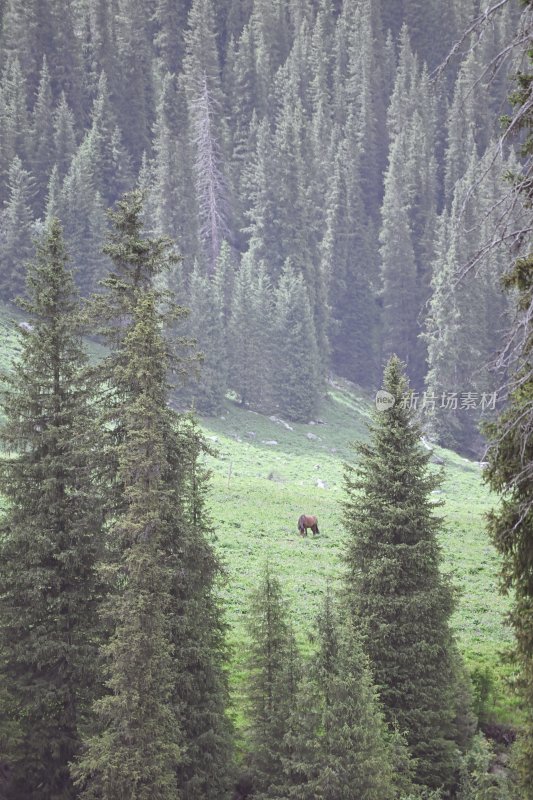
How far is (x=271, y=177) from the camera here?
303 feet

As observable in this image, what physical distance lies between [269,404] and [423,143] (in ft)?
143

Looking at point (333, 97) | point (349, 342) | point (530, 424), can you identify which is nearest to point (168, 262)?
→ point (530, 424)

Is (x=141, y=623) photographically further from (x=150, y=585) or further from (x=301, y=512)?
(x=301, y=512)

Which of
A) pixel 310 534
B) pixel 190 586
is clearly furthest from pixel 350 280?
pixel 190 586

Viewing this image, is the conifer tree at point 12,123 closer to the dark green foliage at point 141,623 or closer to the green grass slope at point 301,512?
the green grass slope at point 301,512

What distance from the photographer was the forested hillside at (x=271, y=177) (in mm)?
79375

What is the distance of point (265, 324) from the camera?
263 ft

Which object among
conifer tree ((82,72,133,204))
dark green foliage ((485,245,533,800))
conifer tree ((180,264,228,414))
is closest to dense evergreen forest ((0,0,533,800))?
dark green foliage ((485,245,533,800))

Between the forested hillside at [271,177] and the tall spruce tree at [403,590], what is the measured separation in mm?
48831

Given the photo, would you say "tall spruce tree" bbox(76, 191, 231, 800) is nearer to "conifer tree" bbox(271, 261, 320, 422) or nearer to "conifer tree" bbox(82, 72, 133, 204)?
"conifer tree" bbox(271, 261, 320, 422)

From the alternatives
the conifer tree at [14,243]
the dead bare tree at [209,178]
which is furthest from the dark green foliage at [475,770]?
the dead bare tree at [209,178]

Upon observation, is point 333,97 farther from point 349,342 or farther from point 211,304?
point 211,304
